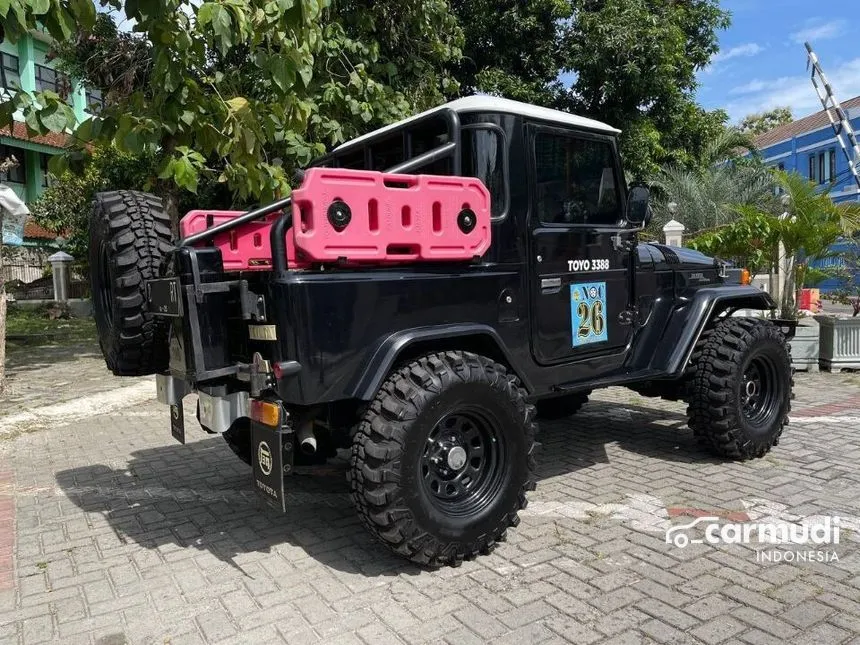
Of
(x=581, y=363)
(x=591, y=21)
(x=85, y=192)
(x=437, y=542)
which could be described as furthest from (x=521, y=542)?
(x=85, y=192)

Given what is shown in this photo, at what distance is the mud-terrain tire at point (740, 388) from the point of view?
4715mm

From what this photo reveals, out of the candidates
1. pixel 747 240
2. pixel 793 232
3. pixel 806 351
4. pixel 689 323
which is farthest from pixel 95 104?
pixel 806 351

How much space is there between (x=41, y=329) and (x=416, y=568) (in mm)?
16167

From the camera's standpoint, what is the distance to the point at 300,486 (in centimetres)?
476

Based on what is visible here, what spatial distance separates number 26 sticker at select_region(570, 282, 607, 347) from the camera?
424 centimetres

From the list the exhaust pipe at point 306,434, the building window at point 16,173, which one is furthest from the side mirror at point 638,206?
the building window at point 16,173

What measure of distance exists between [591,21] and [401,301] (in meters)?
12.0

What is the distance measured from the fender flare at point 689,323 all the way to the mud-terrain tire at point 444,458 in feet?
4.35

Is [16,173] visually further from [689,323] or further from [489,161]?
[689,323]

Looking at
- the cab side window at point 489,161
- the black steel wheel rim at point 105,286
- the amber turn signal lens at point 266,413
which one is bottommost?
the amber turn signal lens at point 266,413

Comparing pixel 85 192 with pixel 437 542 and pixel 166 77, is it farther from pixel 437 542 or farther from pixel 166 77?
pixel 437 542

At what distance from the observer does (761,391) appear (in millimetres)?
5223

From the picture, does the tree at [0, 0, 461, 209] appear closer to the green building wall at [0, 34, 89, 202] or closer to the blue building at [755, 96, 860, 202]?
the green building wall at [0, 34, 89, 202]

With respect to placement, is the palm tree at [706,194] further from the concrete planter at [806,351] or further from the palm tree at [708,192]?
the concrete planter at [806,351]
